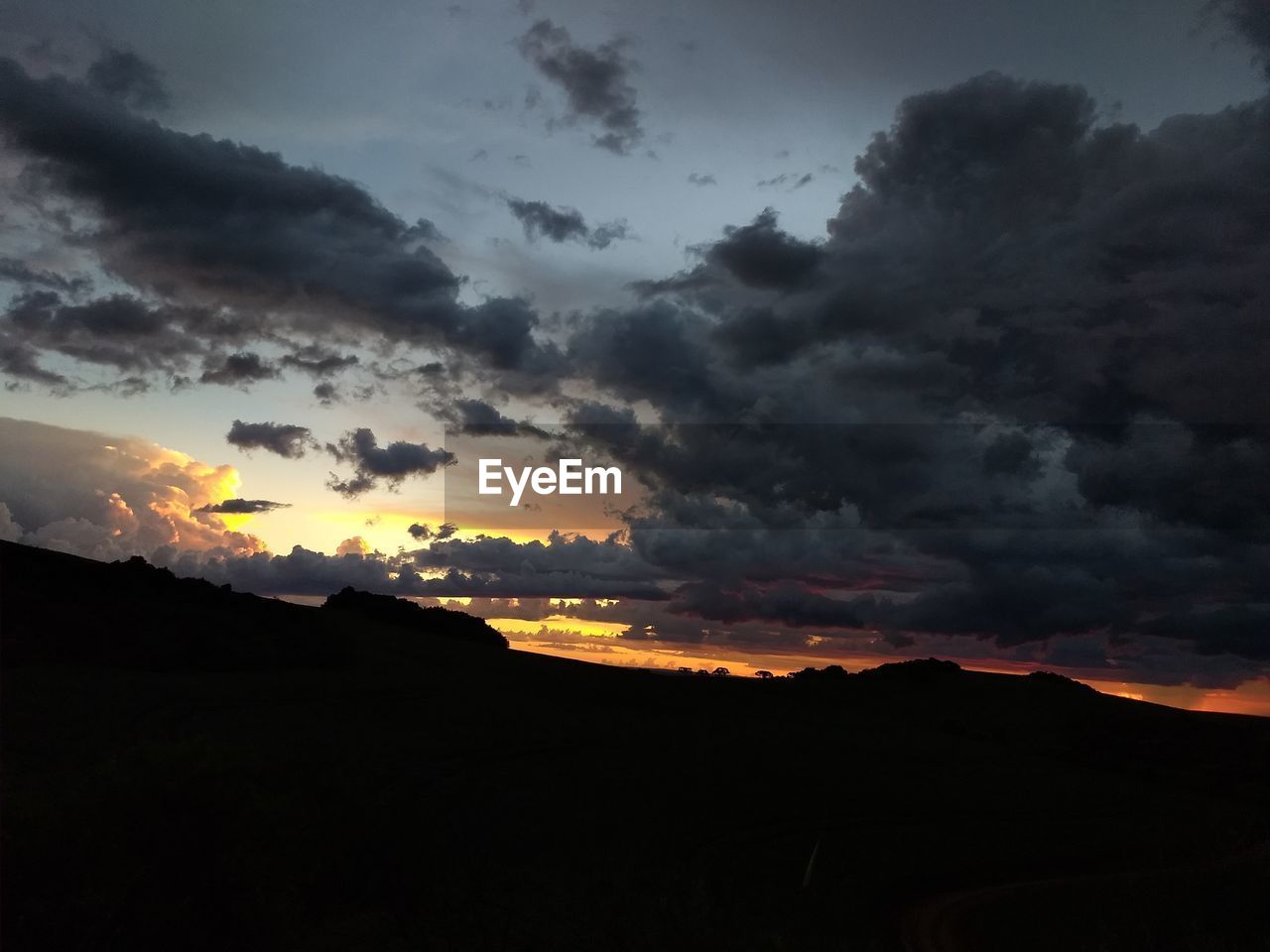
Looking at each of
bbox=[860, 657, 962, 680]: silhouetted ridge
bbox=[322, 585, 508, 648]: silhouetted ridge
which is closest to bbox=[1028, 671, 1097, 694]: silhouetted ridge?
bbox=[860, 657, 962, 680]: silhouetted ridge

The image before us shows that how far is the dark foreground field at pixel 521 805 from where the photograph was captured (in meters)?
30.8

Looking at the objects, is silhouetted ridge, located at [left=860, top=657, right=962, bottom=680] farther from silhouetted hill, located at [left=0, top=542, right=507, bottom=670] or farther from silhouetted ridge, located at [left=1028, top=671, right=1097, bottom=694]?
silhouetted hill, located at [left=0, top=542, right=507, bottom=670]

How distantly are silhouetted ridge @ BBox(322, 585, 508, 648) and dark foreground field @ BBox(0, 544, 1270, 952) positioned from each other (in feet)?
64.8

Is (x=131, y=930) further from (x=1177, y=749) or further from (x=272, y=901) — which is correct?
(x=1177, y=749)

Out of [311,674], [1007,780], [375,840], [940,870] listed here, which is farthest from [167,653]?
[1007,780]

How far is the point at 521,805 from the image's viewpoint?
5684 centimetres

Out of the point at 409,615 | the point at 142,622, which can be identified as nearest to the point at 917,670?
the point at 409,615

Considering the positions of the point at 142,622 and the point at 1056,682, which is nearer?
the point at 142,622

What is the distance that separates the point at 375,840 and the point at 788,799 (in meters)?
38.7

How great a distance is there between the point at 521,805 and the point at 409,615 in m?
86.7

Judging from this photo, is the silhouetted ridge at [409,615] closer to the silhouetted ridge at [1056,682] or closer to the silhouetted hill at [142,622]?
the silhouetted hill at [142,622]

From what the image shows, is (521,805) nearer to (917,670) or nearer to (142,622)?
(142,622)

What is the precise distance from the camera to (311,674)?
84.0 meters

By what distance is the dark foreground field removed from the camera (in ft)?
101
